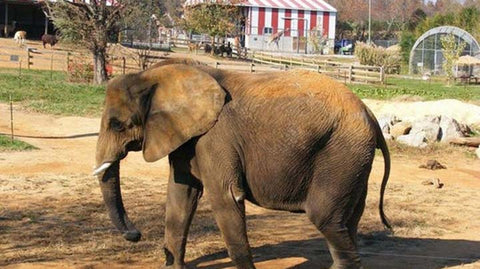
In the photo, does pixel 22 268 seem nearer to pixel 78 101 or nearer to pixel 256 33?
pixel 78 101

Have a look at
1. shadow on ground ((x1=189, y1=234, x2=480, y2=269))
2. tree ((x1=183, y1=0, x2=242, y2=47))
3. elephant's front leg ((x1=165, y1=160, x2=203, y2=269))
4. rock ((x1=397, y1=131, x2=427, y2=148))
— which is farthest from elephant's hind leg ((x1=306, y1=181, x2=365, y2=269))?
tree ((x1=183, y1=0, x2=242, y2=47))

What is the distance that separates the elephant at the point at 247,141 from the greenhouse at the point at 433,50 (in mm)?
39438

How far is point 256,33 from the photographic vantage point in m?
71.1

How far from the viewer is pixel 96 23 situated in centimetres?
2706

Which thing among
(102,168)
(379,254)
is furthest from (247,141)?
(379,254)

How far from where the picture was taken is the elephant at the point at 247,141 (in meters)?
6.29

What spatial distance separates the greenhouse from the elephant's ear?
130 ft

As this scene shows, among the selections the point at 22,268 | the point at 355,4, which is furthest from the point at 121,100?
the point at 355,4

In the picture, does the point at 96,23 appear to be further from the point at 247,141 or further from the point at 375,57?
the point at 375,57

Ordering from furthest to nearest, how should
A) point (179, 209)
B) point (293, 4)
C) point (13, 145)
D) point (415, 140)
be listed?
point (293, 4) → point (415, 140) → point (13, 145) → point (179, 209)

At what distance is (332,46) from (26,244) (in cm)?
6511

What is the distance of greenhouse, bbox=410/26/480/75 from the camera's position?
4447 centimetres

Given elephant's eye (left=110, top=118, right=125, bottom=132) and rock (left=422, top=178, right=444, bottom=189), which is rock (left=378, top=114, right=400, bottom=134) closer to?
rock (left=422, top=178, right=444, bottom=189)

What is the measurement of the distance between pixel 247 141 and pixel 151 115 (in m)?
0.82
